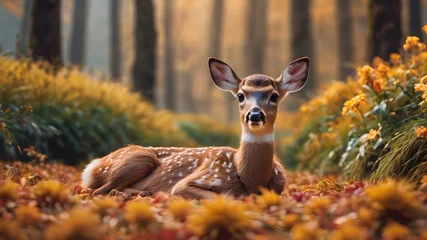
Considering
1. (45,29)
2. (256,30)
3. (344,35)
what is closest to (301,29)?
(344,35)

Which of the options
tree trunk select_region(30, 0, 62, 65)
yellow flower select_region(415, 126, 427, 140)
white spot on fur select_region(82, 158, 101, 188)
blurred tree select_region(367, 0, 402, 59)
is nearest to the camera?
yellow flower select_region(415, 126, 427, 140)

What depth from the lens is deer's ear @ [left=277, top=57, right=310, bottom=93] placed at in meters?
5.85

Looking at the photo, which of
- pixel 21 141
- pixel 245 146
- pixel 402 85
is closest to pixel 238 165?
pixel 245 146

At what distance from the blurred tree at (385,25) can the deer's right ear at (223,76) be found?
222 inches

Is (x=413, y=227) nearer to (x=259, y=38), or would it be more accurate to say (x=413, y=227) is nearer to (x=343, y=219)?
(x=343, y=219)

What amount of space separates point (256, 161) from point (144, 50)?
10.5 m

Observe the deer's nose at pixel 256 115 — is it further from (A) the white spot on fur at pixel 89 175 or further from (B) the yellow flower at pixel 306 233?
(A) the white spot on fur at pixel 89 175

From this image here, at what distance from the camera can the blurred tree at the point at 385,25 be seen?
1048 cm

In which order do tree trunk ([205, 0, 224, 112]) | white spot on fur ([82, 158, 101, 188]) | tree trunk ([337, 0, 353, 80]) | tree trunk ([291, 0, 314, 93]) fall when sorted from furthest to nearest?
tree trunk ([205, 0, 224, 112]) → tree trunk ([337, 0, 353, 80]) → tree trunk ([291, 0, 314, 93]) → white spot on fur ([82, 158, 101, 188])

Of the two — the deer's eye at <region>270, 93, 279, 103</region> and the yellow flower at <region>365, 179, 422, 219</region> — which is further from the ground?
the deer's eye at <region>270, 93, 279, 103</region>

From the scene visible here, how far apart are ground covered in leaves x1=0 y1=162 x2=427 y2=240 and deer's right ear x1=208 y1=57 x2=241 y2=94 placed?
1945 millimetres

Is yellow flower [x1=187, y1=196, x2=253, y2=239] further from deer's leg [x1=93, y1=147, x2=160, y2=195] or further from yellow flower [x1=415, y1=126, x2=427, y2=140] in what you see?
deer's leg [x1=93, y1=147, x2=160, y2=195]

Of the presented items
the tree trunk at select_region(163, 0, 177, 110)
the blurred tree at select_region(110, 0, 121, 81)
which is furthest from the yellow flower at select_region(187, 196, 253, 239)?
the tree trunk at select_region(163, 0, 177, 110)

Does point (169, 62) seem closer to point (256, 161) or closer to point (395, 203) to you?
point (256, 161)
